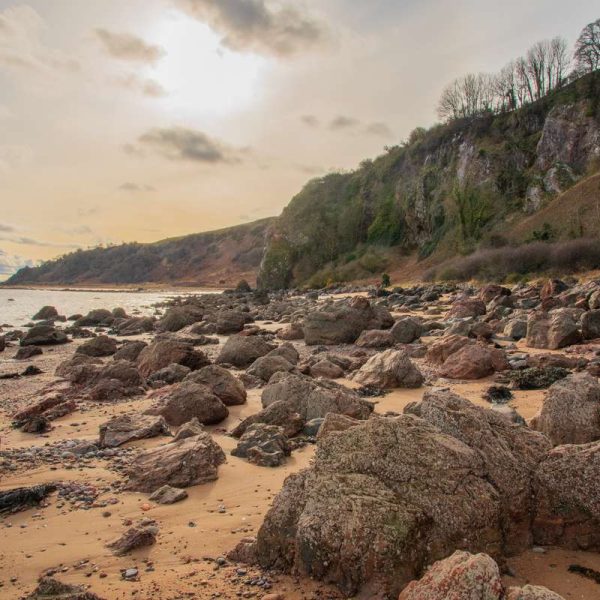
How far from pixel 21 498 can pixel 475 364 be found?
7.86 meters

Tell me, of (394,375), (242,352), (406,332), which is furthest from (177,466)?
(406,332)

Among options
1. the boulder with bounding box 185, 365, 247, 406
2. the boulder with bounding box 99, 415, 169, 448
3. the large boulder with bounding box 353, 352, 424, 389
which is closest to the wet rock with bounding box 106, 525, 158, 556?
the boulder with bounding box 99, 415, 169, 448

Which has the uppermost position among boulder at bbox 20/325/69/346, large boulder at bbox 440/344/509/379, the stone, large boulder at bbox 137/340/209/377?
boulder at bbox 20/325/69/346

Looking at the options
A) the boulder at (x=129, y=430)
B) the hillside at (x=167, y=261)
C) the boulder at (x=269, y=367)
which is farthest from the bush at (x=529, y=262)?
the hillside at (x=167, y=261)

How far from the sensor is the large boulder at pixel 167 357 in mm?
12438

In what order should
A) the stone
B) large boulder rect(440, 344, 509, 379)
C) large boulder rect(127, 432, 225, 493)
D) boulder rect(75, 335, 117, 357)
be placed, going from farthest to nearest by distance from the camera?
boulder rect(75, 335, 117, 357) < large boulder rect(440, 344, 509, 379) < large boulder rect(127, 432, 225, 493) < the stone

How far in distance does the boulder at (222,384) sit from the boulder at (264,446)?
2.14 m

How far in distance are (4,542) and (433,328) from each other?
14094mm

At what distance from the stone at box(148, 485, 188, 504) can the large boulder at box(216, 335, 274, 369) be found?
26.2 ft

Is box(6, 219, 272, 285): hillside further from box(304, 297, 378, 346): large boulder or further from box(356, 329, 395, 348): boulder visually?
box(356, 329, 395, 348): boulder

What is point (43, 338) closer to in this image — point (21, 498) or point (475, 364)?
point (475, 364)

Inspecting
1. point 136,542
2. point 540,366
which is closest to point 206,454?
point 136,542

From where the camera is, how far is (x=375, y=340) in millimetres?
15023

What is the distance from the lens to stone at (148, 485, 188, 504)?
5.10 meters
